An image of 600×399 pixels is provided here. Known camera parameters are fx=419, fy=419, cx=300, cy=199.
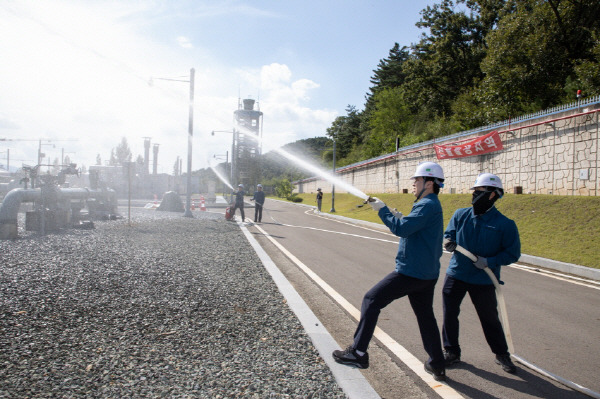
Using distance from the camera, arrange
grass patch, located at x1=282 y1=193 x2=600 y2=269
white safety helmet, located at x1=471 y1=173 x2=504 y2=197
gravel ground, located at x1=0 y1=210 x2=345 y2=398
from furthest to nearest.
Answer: grass patch, located at x1=282 y1=193 x2=600 y2=269 < white safety helmet, located at x1=471 y1=173 x2=504 y2=197 < gravel ground, located at x1=0 y1=210 x2=345 y2=398

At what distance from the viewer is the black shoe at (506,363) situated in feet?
12.9

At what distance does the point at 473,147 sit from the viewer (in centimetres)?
2545

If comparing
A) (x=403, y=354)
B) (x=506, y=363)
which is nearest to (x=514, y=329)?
(x=506, y=363)

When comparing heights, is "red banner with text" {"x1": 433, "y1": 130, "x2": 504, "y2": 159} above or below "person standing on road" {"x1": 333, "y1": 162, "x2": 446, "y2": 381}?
above

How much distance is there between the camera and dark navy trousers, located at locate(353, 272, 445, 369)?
12.2 ft

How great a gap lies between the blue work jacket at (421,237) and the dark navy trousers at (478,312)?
1.84 feet

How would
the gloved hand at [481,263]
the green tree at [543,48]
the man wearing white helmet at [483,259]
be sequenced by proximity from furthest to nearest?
the green tree at [543,48], the man wearing white helmet at [483,259], the gloved hand at [481,263]

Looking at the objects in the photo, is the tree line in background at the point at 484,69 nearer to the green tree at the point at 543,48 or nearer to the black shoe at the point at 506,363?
the green tree at the point at 543,48

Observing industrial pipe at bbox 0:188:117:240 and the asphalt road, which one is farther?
industrial pipe at bbox 0:188:117:240

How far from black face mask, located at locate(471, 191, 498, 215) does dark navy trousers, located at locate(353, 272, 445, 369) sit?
0.91m

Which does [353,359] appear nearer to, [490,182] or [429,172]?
[429,172]

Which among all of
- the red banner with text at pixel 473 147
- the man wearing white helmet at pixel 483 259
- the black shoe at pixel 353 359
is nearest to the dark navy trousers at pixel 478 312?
the man wearing white helmet at pixel 483 259

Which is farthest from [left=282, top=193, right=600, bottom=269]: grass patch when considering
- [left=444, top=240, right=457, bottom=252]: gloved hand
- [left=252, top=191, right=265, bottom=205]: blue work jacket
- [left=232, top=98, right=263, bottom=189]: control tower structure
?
[left=232, top=98, right=263, bottom=189]: control tower structure

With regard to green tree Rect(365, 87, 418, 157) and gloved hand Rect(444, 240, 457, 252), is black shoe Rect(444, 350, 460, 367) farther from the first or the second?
green tree Rect(365, 87, 418, 157)
